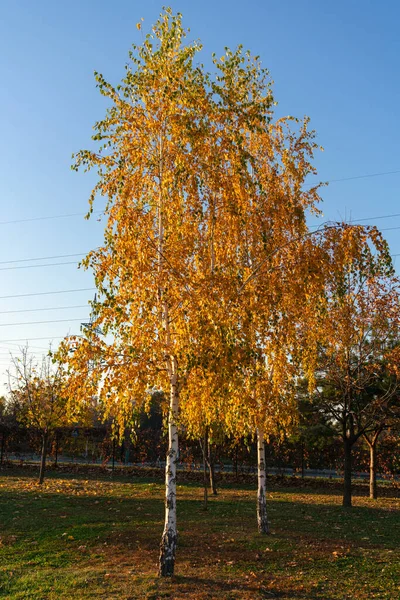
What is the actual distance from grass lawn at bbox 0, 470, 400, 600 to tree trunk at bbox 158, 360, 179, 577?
0.92 feet

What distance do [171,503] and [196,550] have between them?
189 centimetres

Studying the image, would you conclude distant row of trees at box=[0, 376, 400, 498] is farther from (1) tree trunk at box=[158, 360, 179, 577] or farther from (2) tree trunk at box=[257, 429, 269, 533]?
(1) tree trunk at box=[158, 360, 179, 577]

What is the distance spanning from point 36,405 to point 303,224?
51.2 ft

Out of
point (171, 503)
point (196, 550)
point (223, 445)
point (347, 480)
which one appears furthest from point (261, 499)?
point (223, 445)

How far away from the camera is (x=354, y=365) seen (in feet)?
60.7

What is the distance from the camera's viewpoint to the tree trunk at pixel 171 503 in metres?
8.09

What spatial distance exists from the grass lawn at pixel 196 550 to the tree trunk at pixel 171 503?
280mm

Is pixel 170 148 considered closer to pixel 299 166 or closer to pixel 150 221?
pixel 150 221

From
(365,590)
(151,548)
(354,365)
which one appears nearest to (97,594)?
(151,548)

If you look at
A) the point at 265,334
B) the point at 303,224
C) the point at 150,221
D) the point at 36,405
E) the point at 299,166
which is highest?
the point at 299,166

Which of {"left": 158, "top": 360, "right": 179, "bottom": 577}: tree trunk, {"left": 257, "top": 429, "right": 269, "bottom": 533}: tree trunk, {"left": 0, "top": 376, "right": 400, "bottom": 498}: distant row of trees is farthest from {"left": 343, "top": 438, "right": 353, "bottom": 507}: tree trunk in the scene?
{"left": 158, "top": 360, "right": 179, "bottom": 577}: tree trunk

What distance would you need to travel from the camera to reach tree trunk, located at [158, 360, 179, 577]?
26.6 ft

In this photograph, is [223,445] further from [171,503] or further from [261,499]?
[171,503]

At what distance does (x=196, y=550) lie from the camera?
9.77 meters
